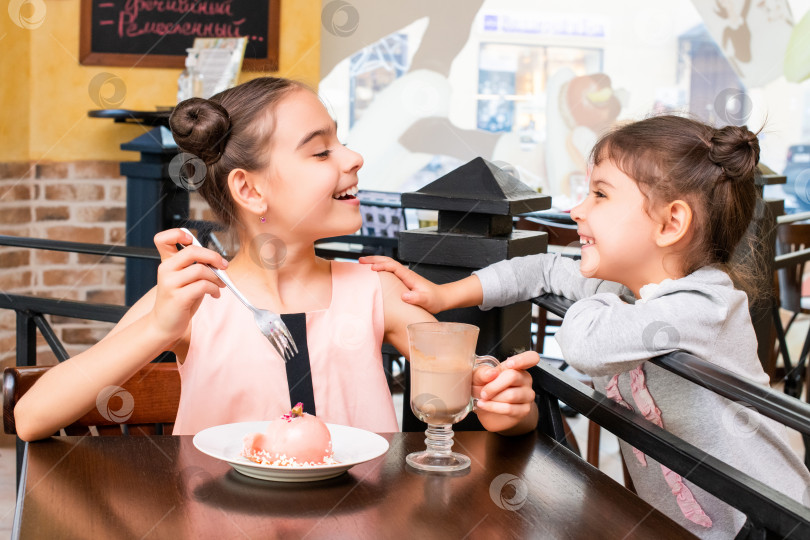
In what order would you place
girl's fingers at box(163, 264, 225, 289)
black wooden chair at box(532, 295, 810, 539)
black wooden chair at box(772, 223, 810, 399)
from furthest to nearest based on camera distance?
black wooden chair at box(772, 223, 810, 399) → girl's fingers at box(163, 264, 225, 289) → black wooden chair at box(532, 295, 810, 539)

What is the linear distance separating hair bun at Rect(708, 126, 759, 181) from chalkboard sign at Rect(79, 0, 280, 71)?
2.94 metres

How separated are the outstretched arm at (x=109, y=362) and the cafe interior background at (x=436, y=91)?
2728mm

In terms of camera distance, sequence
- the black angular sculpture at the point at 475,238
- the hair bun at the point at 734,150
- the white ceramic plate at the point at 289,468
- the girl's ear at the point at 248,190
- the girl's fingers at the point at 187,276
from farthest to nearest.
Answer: the black angular sculpture at the point at 475,238, the girl's ear at the point at 248,190, the hair bun at the point at 734,150, the girl's fingers at the point at 187,276, the white ceramic plate at the point at 289,468

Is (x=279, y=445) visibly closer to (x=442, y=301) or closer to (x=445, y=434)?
(x=445, y=434)

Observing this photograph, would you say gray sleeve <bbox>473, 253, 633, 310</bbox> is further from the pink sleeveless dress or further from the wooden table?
the wooden table

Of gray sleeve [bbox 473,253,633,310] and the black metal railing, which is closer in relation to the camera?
the black metal railing

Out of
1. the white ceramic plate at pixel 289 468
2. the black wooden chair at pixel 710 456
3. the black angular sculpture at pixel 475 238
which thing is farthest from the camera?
the black angular sculpture at pixel 475 238

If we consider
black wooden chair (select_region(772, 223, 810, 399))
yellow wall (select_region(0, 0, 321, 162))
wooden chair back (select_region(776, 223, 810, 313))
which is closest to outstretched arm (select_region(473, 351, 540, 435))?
black wooden chair (select_region(772, 223, 810, 399))

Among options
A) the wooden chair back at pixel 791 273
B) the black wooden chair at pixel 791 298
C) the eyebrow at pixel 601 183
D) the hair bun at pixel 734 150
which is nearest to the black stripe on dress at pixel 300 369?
the eyebrow at pixel 601 183

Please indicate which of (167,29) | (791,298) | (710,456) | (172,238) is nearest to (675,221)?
(710,456)

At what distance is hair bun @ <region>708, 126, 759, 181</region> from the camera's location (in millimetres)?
1307

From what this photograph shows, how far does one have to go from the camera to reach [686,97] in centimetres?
535

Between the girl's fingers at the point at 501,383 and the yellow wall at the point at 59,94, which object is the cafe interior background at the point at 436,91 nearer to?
Answer: the yellow wall at the point at 59,94

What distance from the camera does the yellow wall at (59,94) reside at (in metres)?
3.69
